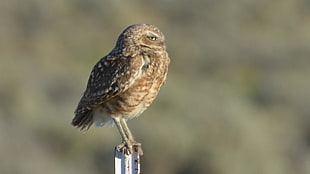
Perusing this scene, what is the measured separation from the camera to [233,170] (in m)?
13.3

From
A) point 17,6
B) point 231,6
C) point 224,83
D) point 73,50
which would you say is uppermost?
point 231,6

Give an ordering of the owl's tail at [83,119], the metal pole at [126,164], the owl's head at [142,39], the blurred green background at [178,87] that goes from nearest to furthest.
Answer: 1. the metal pole at [126,164]
2. the owl's head at [142,39]
3. the owl's tail at [83,119]
4. the blurred green background at [178,87]

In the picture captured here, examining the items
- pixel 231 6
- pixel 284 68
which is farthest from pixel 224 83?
pixel 231 6

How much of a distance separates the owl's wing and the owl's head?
107 mm

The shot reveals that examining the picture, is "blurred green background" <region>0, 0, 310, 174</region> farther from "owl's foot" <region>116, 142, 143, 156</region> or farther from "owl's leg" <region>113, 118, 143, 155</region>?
"owl's foot" <region>116, 142, 143, 156</region>

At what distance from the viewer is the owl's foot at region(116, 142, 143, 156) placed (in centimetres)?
614

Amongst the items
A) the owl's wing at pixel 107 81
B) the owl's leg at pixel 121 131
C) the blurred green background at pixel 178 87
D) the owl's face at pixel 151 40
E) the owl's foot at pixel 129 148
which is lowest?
the owl's foot at pixel 129 148

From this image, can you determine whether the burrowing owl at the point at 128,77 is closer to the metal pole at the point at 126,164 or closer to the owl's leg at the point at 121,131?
the owl's leg at the point at 121,131

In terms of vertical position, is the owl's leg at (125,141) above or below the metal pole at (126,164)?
above

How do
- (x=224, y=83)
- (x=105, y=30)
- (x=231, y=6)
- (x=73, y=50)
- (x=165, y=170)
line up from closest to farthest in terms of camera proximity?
(x=165, y=170)
(x=224, y=83)
(x=73, y=50)
(x=105, y=30)
(x=231, y=6)

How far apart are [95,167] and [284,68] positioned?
10211 millimetres

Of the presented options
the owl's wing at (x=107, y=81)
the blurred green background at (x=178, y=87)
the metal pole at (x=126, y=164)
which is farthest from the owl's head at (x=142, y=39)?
the blurred green background at (x=178, y=87)

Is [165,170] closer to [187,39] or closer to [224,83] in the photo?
[224,83]

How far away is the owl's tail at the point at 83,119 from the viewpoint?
750 centimetres
